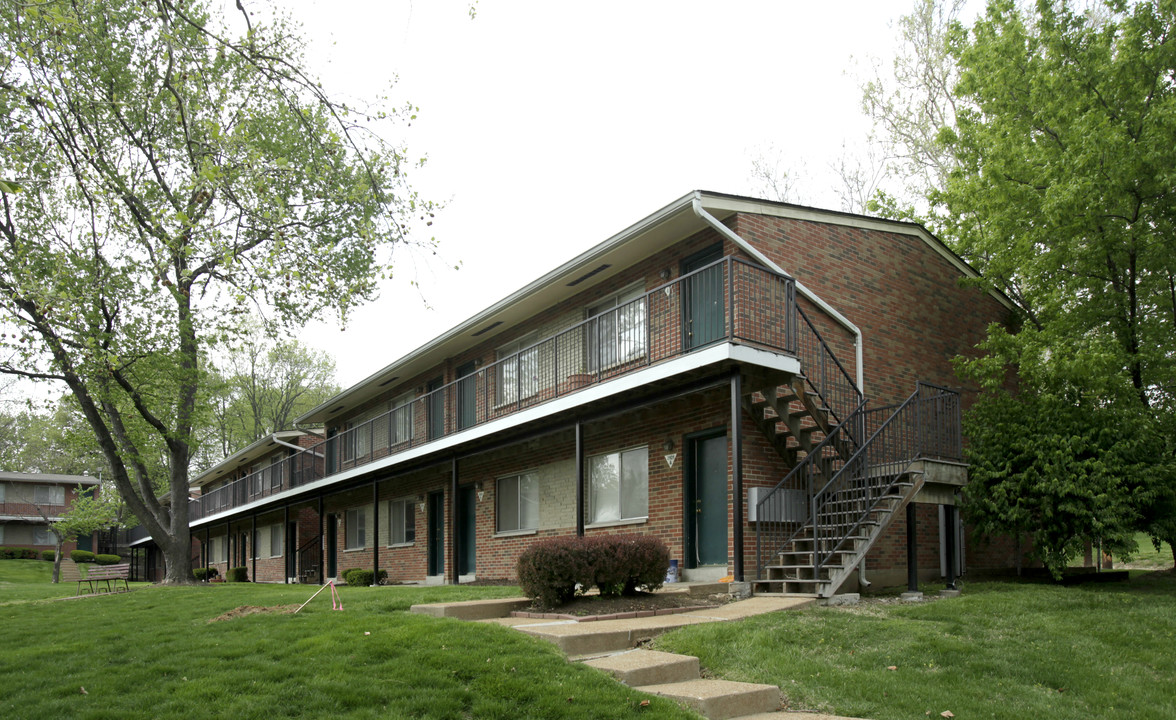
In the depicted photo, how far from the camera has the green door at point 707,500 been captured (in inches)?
484

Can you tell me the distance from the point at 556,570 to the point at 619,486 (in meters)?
5.19

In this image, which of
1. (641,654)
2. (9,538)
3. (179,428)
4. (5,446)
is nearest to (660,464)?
(641,654)

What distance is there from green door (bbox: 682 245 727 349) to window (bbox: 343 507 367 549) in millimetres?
15808

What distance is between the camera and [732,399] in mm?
10766

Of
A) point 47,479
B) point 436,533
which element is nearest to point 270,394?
point 47,479

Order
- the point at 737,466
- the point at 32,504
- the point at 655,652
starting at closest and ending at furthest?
the point at 655,652 < the point at 737,466 < the point at 32,504

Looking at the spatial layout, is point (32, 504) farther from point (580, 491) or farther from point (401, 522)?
point (580, 491)

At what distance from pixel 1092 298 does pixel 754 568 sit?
6915 mm

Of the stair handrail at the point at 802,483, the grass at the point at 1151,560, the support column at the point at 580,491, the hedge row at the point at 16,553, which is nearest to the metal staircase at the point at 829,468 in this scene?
the stair handrail at the point at 802,483

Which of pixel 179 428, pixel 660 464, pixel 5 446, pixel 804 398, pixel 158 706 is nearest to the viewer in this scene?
pixel 158 706

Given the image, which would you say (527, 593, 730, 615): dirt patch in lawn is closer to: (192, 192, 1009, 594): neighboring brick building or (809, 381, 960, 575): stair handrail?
(192, 192, 1009, 594): neighboring brick building

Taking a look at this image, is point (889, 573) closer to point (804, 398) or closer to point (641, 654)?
point (804, 398)

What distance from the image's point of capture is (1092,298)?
13.5m

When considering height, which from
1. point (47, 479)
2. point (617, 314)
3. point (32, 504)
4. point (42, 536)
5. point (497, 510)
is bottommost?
point (42, 536)
